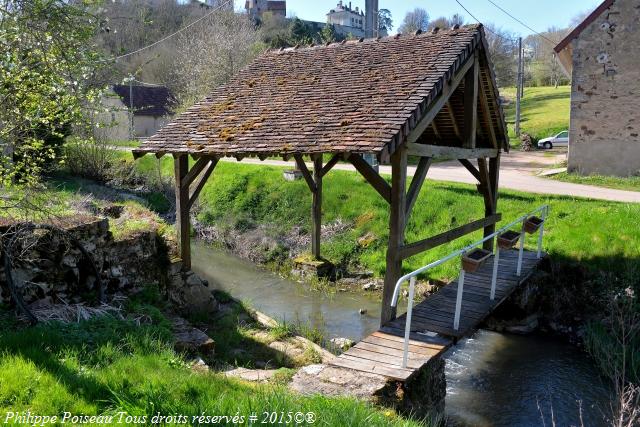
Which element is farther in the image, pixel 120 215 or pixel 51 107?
pixel 120 215

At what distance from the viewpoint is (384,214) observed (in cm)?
1433

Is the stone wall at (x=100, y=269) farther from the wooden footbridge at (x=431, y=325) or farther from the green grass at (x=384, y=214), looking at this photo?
the green grass at (x=384, y=214)

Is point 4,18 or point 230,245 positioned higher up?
point 4,18

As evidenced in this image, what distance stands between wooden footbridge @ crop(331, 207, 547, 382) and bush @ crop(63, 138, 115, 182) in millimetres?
14423

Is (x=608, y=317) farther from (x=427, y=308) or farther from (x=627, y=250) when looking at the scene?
(x=427, y=308)

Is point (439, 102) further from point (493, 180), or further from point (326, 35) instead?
point (326, 35)

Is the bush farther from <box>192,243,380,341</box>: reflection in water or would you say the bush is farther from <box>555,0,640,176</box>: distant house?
<box>555,0,640,176</box>: distant house

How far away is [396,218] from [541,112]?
35.4 m

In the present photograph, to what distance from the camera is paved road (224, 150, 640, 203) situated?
1461 centimetres

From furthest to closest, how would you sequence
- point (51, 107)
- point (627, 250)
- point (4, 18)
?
point (627, 250) → point (51, 107) → point (4, 18)

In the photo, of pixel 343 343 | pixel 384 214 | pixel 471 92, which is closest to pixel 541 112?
pixel 384 214

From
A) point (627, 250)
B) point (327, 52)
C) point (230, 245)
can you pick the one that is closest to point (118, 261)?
point (327, 52)

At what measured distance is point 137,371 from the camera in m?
4.59

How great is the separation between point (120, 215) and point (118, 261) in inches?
106
